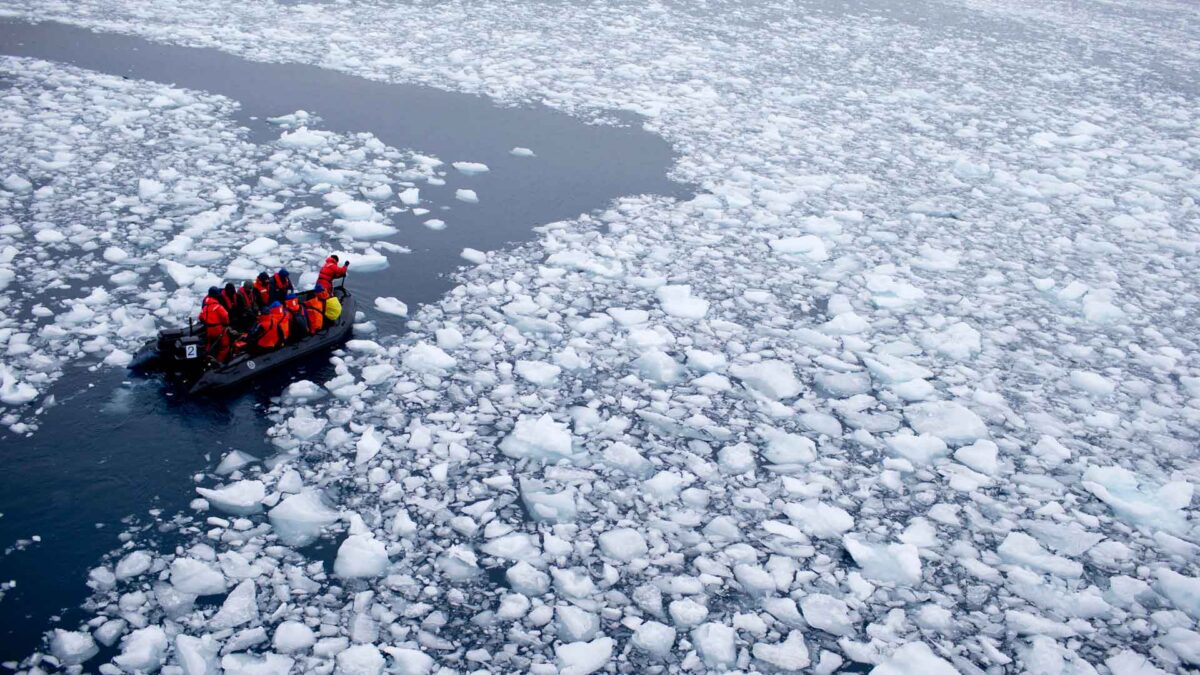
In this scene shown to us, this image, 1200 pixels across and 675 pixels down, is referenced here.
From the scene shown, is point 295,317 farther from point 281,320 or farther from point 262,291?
point 262,291

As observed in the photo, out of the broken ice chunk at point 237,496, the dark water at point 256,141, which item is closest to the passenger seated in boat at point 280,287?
the dark water at point 256,141

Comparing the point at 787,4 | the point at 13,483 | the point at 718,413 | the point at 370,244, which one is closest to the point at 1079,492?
the point at 718,413

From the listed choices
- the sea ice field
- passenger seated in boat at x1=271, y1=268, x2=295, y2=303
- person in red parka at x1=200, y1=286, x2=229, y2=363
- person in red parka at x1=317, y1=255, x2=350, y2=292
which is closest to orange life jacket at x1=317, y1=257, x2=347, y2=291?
person in red parka at x1=317, y1=255, x2=350, y2=292

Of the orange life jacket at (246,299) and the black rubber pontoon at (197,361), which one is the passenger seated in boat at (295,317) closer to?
the black rubber pontoon at (197,361)

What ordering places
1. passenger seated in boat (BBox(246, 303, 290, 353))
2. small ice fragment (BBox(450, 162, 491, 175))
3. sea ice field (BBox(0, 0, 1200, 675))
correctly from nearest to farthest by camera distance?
1. sea ice field (BBox(0, 0, 1200, 675))
2. passenger seated in boat (BBox(246, 303, 290, 353))
3. small ice fragment (BBox(450, 162, 491, 175))

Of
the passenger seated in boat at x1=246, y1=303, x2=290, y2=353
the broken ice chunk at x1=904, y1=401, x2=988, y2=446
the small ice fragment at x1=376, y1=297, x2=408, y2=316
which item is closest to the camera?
the passenger seated in boat at x1=246, y1=303, x2=290, y2=353

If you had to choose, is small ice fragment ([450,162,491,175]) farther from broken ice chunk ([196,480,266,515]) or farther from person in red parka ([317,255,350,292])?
broken ice chunk ([196,480,266,515])

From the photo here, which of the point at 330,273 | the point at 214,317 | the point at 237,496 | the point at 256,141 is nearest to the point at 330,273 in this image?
the point at 330,273
